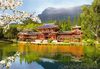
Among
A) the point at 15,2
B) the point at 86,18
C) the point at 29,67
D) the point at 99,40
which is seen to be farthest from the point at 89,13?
the point at 15,2

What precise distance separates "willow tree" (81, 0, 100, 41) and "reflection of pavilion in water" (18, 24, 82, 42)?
15.3 m

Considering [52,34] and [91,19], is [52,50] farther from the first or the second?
[52,34]

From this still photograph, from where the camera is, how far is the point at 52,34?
8106 centimetres

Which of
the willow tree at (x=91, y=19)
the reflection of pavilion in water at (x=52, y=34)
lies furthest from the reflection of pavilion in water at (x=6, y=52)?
the reflection of pavilion in water at (x=52, y=34)

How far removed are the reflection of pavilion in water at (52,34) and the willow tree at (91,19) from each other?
15281 mm

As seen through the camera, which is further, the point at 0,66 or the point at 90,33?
the point at 90,33

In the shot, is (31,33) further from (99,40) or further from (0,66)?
(0,66)

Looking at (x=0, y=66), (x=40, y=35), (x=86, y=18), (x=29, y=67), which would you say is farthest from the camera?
(x=40, y=35)

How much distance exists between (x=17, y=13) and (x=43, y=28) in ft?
260

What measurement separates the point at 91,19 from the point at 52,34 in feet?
79.8

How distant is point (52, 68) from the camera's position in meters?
24.8

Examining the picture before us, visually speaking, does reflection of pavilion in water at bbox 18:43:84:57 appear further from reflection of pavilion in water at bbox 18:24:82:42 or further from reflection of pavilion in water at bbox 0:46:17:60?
reflection of pavilion in water at bbox 18:24:82:42

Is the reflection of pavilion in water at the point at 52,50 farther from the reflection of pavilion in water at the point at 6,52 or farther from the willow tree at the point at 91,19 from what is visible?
the willow tree at the point at 91,19

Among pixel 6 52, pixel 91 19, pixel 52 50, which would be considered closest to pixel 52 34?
pixel 91 19
